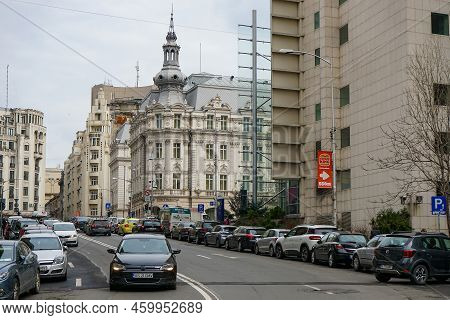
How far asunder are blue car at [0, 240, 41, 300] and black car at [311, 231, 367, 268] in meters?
13.4

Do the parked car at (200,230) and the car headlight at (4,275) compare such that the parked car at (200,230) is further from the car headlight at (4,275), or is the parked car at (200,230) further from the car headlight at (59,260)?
the car headlight at (4,275)

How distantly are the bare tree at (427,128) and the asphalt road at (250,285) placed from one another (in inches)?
265

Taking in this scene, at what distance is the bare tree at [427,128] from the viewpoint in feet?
96.3

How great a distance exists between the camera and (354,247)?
2756cm

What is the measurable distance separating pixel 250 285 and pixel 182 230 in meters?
34.2

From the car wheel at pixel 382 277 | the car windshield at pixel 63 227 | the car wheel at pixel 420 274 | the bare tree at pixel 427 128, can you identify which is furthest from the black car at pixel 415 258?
the car windshield at pixel 63 227

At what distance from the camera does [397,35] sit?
4047cm

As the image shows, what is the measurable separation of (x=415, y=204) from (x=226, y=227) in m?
11.9

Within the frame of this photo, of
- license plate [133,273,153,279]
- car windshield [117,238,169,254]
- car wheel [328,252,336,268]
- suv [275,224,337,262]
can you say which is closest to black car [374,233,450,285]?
car wheel [328,252,336,268]

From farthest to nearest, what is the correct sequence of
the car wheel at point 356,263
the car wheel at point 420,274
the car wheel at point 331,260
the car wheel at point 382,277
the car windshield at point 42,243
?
the car wheel at point 331,260 → the car wheel at point 356,263 → the car windshield at point 42,243 → the car wheel at point 382,277 → the car wheel at point 420,274

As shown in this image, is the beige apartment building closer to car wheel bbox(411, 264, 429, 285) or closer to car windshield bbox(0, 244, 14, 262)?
car wheel bbox(411, 264, 429, 285)

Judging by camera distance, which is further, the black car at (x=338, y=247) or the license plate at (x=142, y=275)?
the black car at (x=338, y=247)

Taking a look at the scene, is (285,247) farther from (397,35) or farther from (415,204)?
(397,35)

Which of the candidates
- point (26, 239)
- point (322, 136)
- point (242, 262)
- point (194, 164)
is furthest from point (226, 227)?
point (194, 164)
